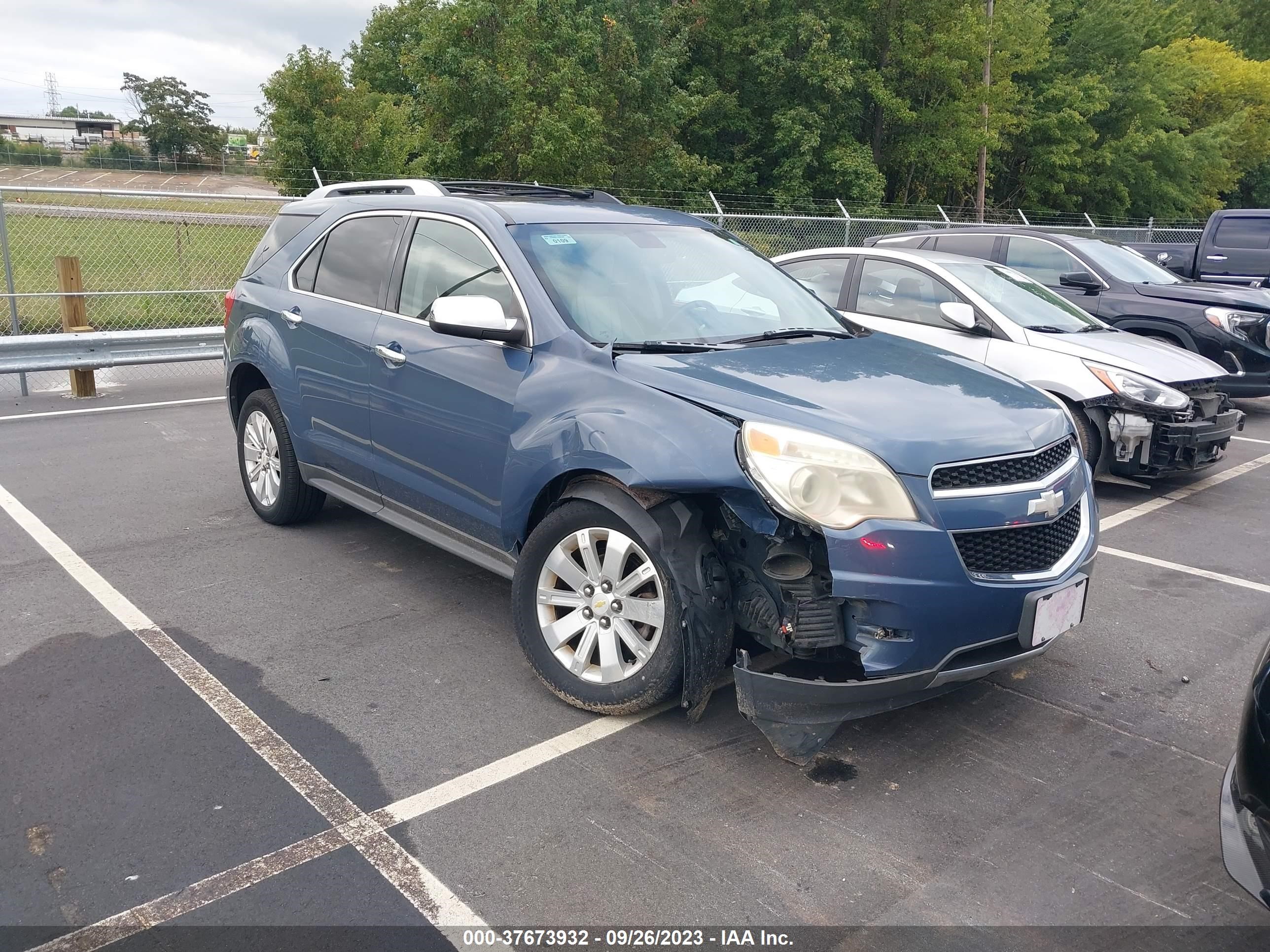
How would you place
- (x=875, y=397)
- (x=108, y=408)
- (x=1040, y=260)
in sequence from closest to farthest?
(x=875, y=397)
(x=108, y=408)
(x=1040, y=260)

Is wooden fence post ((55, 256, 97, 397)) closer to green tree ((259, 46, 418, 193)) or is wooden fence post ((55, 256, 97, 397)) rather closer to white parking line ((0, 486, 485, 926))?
white parking line ((0, 486, 485, 926))

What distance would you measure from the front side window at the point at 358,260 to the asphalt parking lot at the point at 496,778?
4.63ft

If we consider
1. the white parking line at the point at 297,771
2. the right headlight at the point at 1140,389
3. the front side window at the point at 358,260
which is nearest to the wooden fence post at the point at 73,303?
the white parking line at the point at 297,771

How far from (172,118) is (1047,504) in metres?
90.3

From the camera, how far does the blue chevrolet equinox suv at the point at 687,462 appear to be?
328 cm

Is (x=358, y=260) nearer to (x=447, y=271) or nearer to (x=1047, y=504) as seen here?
(x=447, y=271)

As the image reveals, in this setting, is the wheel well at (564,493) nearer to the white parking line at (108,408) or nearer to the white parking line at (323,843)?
the white parking line at (323,843)

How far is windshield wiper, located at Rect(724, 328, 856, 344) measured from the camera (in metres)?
4.27

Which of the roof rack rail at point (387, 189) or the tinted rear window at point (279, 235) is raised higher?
the roof rack rail at point (387, 189)

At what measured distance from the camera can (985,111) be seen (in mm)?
33531

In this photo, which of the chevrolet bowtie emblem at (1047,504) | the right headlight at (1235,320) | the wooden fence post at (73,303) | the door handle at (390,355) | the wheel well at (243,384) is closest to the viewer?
the chevrolet bowtie emblem at (1047,504)

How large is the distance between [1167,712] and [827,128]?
100 feet

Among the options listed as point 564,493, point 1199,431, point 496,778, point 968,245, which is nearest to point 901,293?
point 1199,431

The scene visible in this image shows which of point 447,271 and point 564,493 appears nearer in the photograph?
point 564,493
